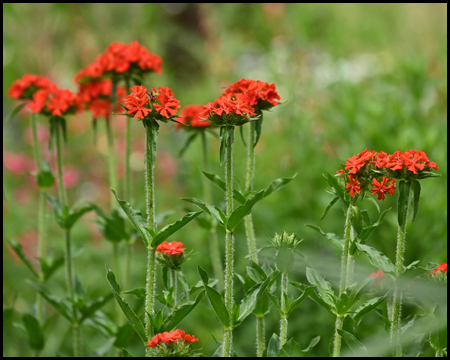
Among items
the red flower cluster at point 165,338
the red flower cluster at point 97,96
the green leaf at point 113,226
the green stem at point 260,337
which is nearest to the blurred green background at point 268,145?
the green leaf at point 113,226

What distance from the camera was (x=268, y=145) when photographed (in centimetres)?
264

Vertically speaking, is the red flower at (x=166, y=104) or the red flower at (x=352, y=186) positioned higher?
the red flower at (x=166, y=104)

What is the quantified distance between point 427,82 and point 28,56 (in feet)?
7.37

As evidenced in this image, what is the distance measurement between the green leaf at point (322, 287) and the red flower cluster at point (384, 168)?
165mm

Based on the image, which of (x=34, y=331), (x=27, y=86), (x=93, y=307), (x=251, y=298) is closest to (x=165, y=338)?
(x=251, y=298)

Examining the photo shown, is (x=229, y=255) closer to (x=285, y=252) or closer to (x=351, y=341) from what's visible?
(x=285, y=252)

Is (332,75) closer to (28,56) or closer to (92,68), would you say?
(92,68)

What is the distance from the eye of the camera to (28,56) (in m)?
3.33

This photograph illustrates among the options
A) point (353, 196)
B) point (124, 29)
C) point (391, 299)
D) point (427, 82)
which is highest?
point (124, 29)

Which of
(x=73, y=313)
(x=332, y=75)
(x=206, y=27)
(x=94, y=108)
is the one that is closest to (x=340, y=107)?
(x=332, y=75)

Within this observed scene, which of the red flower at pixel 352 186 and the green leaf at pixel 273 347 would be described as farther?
the green leaf at pixel 273 347

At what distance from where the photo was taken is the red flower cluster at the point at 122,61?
1418mm

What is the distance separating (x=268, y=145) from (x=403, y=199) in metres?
1.78

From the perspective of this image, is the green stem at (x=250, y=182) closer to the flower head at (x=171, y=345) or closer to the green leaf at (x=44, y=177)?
the flower head at (x=171, y=345)
